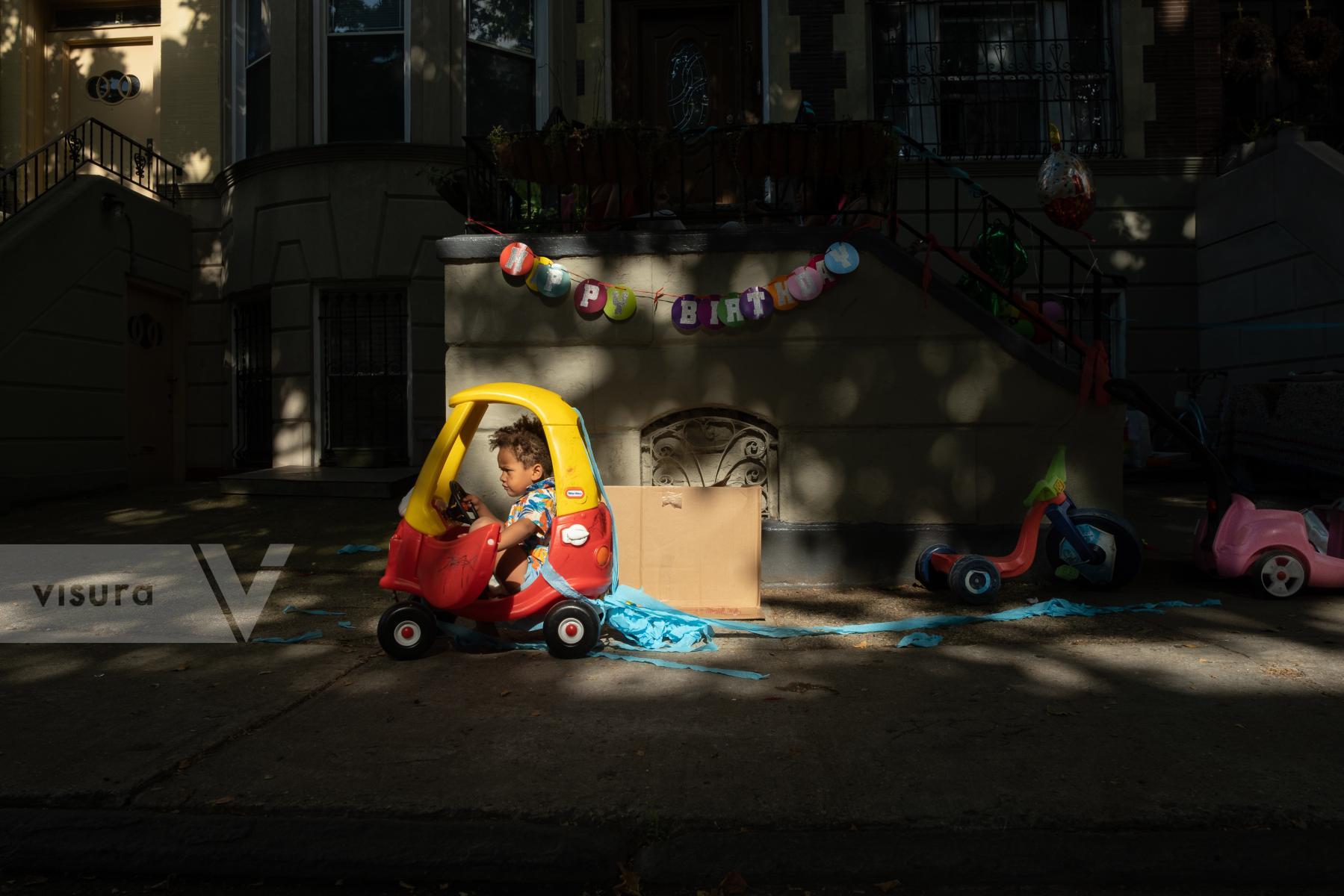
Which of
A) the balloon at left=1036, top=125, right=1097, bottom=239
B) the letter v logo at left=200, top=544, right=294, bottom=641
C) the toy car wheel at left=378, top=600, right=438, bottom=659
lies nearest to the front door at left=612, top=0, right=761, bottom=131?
the balloon at left=1036, top=125, right=1097, bottom=239

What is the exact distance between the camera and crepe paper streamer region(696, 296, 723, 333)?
281 inches

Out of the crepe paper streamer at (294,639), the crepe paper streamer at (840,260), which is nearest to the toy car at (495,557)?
the crepe paper streamer at (294,639)

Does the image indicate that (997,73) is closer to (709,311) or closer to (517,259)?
(709,311)

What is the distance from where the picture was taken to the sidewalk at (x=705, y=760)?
286 cm

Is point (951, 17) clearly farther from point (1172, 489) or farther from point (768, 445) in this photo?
point (768, 445)

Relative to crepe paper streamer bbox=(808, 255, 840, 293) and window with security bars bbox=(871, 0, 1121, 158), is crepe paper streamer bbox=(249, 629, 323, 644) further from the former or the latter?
window with security bars bbox=(871, 0, 1121, 158)

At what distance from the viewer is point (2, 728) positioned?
3.90 metres

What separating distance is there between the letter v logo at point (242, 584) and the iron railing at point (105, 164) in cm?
685

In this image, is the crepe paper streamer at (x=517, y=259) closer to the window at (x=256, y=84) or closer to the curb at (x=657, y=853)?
the curb at (x=657, y=853)

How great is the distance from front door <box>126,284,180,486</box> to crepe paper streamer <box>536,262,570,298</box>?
759cm

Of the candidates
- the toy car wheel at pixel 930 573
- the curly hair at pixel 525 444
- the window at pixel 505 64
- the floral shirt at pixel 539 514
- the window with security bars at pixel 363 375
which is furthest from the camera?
the window at pixel 505 64

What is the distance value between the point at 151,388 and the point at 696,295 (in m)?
8.79

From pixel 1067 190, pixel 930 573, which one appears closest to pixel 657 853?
pixel 930 573

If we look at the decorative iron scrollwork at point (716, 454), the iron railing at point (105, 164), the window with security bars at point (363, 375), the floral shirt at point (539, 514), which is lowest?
the floral shirt at point (539, 514)
